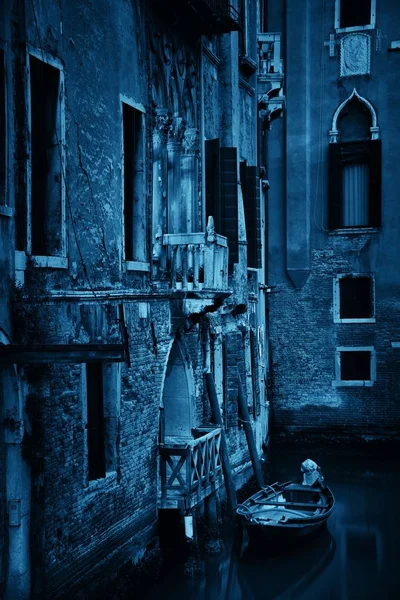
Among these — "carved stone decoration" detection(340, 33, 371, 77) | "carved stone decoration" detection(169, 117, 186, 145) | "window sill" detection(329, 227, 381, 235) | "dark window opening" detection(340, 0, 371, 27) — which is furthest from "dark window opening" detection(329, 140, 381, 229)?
"carved stone decoration" detection(169, 117, 186, 145)

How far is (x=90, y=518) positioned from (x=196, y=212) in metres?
4.99

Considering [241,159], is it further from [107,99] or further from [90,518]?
[90,518]

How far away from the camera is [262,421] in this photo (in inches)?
678

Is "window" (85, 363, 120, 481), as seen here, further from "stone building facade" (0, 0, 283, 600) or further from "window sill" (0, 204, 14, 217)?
"window sill" (0, 204, 14, 217)

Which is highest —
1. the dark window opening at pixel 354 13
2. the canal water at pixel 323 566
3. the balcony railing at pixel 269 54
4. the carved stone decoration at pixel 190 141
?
the dark window opening at pixel 354 13

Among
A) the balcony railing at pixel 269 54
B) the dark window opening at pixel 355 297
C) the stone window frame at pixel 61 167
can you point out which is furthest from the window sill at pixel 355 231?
the stone window frame at pixel 61 167

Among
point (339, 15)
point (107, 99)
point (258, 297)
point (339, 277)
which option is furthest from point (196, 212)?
point (339, 15)

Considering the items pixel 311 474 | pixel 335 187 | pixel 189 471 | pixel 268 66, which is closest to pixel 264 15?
pixel 268 66

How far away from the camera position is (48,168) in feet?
25.4

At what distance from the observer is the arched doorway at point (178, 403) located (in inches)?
465

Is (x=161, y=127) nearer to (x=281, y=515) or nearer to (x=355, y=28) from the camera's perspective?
(x=281, y=515)

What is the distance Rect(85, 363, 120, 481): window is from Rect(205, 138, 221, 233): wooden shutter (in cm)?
410

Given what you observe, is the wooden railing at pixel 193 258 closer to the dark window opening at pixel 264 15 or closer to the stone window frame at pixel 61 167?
the stone window frame at pixel 61 167

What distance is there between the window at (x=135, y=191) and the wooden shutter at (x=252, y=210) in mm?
4733
